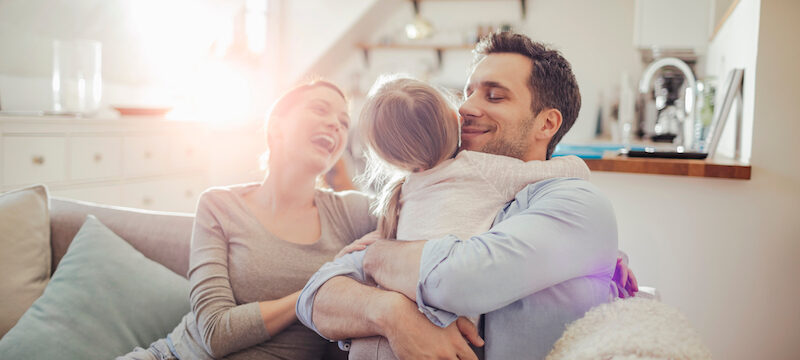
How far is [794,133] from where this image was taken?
67.5 inches

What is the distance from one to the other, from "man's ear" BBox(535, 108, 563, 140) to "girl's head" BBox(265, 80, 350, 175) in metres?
0.54

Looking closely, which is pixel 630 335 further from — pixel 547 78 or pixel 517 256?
pixel 547 78

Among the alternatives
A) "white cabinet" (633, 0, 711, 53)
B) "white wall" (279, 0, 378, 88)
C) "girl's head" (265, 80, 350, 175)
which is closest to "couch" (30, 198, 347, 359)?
"girl's head" (265, 80, 350, 175)

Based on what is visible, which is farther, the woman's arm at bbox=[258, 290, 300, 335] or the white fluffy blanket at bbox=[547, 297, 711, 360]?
the woman's arm at bbox=[258, 290, 300, 335]

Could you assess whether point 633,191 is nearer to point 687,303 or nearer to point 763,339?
point 687,303

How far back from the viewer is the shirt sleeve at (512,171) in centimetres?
109

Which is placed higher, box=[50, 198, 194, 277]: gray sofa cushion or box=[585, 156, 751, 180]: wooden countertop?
box=[585, 156, 751, 180]: wooden countertop

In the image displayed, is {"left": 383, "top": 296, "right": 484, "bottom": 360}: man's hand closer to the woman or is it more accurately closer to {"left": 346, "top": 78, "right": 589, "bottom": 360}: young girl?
{"left": 346, "top": 78, "right": 589, "bottom": 360}: young girl

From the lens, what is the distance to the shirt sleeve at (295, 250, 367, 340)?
1.09m

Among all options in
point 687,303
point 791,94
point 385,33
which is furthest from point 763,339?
point 385,33

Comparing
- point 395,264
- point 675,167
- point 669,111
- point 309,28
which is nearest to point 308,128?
point 395,264

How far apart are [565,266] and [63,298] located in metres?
1.24

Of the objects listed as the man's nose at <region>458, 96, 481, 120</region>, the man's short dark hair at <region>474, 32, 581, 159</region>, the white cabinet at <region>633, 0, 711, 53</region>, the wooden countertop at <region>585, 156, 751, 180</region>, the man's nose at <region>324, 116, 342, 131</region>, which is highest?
the white cabinet at <region>633, 0, 711, 53</region>

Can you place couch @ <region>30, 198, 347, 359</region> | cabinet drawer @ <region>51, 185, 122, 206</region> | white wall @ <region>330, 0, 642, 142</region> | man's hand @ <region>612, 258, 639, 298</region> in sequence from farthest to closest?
white wall @ <region>330, 0, 642, 142</region> < cabinet drawer @ <region>51, 185, 122, 206</region> < couch @ <region>30, 198, 347, 359</region> < man's hand @ <region>612, 258, 639, 298</region>
